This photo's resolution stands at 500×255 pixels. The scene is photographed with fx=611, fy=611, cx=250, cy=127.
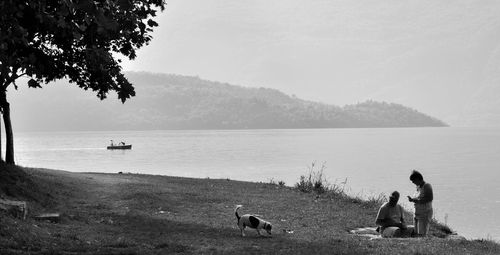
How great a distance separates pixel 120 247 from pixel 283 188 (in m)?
18.3

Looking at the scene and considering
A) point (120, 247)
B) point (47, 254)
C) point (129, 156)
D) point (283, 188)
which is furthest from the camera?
point (129, 156)

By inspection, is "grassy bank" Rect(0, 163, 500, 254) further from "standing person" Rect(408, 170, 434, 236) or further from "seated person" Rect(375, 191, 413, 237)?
"seated person" Rect(375, 191, 413, 237)

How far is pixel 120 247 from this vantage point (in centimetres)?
1460

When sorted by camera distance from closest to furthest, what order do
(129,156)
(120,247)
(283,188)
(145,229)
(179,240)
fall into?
1. (120,247)
2. (179,240)
3. (145,229)
4. (283,188)
5. (129,156)

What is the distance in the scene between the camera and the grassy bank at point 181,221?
48.7ft

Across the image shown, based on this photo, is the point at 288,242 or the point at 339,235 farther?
the point at 339,235

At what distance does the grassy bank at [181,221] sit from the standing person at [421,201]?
0.67 m

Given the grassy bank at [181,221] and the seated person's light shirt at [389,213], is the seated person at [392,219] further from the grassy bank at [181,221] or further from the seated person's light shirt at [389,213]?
the grassy bank at [181,221]

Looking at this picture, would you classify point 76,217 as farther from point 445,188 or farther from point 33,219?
point 445,188

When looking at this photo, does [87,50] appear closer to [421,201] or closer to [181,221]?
[181,221]

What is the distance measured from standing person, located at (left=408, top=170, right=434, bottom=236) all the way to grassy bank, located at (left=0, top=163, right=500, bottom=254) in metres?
0.67

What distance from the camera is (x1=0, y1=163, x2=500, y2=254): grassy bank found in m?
14.8

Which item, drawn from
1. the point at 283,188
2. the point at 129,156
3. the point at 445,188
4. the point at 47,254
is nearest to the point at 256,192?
the point at 283,188

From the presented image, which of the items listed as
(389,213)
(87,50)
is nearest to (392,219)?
(389,213)
